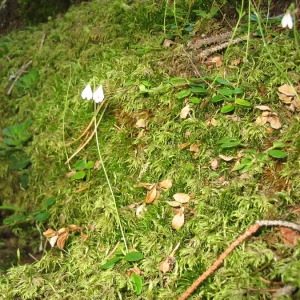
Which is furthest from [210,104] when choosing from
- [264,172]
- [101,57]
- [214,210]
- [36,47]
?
[36,47]

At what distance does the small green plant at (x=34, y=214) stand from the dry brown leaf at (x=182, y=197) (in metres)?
0.88

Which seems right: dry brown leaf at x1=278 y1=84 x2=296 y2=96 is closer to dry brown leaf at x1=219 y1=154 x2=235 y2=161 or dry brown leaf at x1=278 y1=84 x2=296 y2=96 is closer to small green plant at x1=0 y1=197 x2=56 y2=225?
dry brown leaf at x1=219 y1=154 x2=235 y2=161

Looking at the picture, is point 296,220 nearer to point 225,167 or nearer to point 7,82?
point 225,167

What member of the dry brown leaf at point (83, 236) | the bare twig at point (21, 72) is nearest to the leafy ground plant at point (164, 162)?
the dry brown leaf at point (83, 236)

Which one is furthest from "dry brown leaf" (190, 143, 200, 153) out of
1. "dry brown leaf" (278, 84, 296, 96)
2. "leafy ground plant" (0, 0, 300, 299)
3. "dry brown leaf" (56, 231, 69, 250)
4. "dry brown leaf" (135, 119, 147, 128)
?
"dry brown leaf" (56, 231, 69, 250)

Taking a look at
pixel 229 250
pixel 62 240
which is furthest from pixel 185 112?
pixel 62 240

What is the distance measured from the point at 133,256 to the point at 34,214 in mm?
1023

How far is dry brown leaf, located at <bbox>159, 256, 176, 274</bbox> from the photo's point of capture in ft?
5.74

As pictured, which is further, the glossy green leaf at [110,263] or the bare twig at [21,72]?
the bare twig at [21,72]

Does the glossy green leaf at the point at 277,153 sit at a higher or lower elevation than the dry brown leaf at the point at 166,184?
higher

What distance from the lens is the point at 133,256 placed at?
5.88ft

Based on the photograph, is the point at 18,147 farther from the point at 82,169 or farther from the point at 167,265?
the point at 167,265

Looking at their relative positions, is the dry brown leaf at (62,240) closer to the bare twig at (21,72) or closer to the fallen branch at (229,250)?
the fallen branch at (229,250)

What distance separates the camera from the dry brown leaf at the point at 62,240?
2104 millimetres
